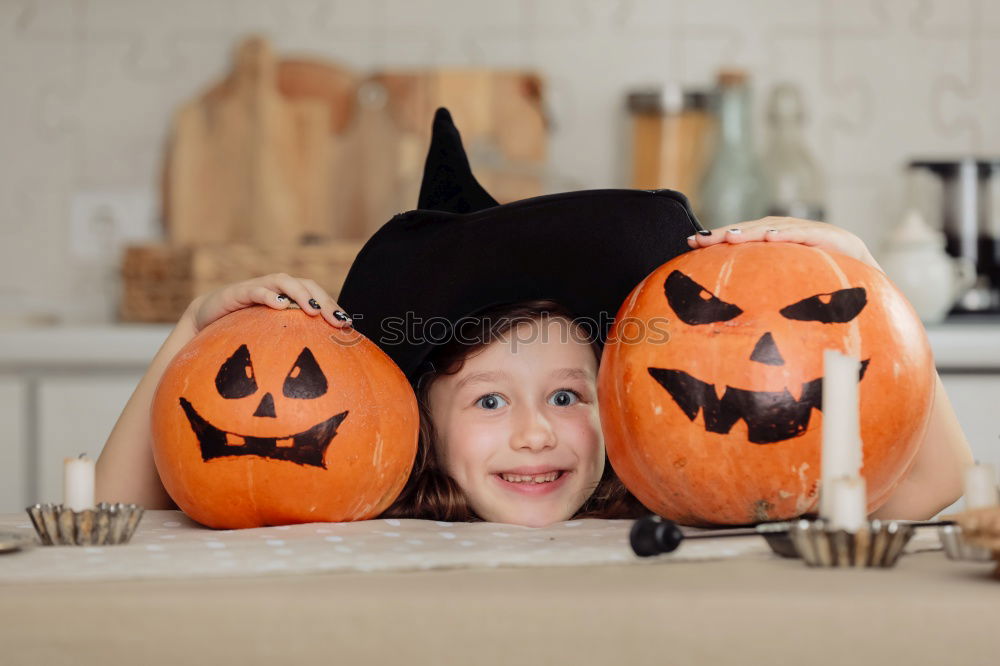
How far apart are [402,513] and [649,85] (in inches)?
68.3

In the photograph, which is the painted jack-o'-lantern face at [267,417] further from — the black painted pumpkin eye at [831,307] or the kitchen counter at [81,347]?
the kitchen counter at [81,347]

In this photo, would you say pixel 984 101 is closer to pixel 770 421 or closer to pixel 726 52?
pixel 726 52

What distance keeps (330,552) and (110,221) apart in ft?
6.95

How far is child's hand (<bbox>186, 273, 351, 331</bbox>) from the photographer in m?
1.01

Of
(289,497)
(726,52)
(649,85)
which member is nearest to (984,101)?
(726,52)

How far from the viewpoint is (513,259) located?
3.58 ft

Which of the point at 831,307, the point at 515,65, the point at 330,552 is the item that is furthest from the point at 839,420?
the point at 515,65

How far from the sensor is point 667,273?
2.96ft

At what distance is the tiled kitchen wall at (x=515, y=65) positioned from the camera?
8.50 ft

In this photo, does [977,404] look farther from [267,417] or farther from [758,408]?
[267,417]

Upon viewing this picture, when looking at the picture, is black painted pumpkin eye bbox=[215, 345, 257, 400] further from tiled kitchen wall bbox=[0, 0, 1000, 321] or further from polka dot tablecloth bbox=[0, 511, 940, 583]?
tiled kitchen wall bbox=[0, 0, 1000, 321]

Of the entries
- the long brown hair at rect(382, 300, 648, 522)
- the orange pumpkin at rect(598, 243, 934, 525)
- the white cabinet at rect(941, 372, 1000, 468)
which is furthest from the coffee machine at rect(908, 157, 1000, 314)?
the orange pumpkin at rect(598, 243, 934, 525)

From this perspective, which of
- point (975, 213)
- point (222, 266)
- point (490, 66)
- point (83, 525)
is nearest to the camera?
point (83, 525)

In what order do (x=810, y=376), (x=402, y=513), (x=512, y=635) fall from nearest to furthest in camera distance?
(x=512, y=635) → (x=810, y=376) → (x=402, y=513)
